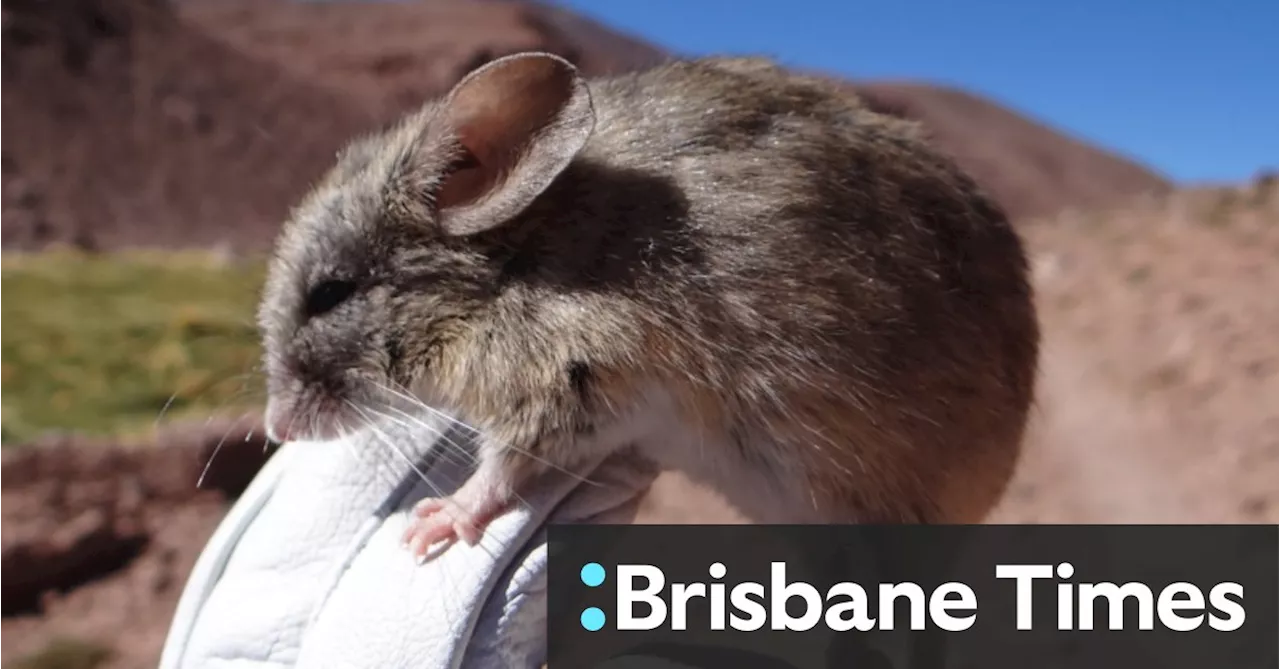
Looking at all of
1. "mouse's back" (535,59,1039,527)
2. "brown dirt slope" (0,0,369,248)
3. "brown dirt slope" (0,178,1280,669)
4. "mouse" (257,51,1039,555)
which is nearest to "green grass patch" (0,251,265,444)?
"brown dirt slope" (0,178,1280,669)

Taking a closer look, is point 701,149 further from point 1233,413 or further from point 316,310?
point 1233,413

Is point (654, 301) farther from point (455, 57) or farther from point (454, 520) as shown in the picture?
point (455, 57)

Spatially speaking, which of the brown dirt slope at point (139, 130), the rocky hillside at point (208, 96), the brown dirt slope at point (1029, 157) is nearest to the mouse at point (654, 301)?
the rocky hillside at point (208, 96)

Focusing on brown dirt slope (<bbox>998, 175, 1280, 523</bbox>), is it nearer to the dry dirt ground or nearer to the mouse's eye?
the dry dirt ground

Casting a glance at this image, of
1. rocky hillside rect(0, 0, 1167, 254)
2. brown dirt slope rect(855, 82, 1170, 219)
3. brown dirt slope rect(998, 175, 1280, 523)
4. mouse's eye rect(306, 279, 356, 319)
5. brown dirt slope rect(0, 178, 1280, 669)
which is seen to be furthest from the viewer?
brown dirt slope rect(855, 82, 1170, 219)

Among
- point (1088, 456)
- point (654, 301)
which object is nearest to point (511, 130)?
point (654, 301)

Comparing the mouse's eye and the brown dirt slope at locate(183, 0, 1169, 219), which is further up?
the brown dirt slope at locate(183, 0, 1169, 219)

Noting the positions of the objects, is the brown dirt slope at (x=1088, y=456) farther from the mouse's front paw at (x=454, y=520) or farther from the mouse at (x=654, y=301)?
the mouse's front paw at (x=454, y=520)
